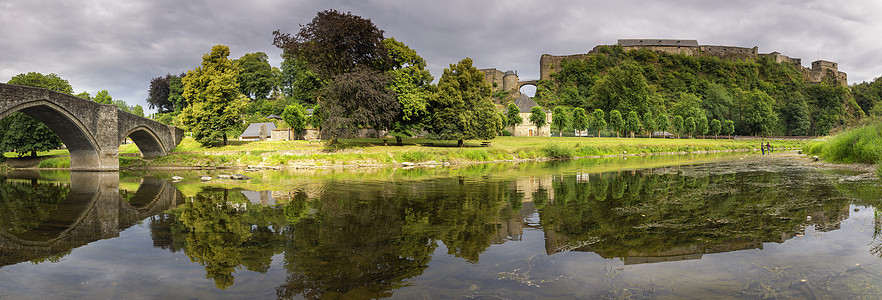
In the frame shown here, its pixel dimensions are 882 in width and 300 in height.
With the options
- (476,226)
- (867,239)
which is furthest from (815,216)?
(476,226)

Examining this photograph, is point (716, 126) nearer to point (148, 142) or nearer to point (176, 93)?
point (148, 142)

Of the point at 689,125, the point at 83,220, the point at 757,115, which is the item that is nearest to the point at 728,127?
the point at 757,115

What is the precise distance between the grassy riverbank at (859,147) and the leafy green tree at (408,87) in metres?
25.3

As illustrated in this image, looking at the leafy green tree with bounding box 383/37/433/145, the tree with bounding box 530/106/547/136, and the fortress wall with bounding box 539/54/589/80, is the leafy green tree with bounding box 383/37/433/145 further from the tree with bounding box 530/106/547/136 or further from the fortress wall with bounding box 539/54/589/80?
the fortress wall with bounding box 539/54/589/80

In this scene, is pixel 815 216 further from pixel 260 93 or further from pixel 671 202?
pixel 260 93

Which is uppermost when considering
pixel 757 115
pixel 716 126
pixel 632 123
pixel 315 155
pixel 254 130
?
pixel 757 115

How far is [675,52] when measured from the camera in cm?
11981

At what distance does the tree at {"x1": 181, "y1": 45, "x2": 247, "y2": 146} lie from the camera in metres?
35.8

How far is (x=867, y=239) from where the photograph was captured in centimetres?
706

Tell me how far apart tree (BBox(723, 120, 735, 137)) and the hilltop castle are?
39.3m

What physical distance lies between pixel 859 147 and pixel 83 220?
29.1 metres

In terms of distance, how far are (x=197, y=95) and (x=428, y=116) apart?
64.5ft

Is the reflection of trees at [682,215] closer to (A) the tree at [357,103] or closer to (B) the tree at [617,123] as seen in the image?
(A) the tree at [357,103]

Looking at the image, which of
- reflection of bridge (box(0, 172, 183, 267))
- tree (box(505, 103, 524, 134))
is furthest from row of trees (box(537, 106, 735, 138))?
reflection of bridge (box(0, 172, 183, 267))
